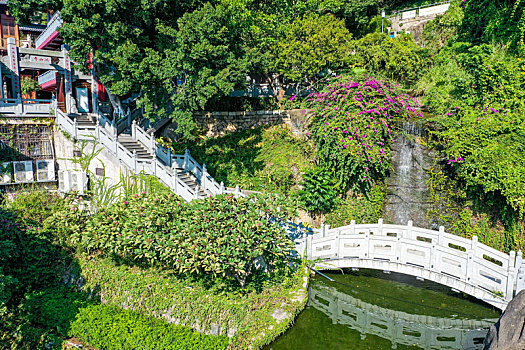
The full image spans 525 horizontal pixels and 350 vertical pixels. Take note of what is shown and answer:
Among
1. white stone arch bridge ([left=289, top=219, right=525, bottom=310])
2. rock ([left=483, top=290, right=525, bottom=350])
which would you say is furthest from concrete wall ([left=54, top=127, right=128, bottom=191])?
rock ([left=483, top=290, right=525, bottom=350])

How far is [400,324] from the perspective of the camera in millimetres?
10898

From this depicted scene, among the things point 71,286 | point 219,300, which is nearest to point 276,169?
point 219,300

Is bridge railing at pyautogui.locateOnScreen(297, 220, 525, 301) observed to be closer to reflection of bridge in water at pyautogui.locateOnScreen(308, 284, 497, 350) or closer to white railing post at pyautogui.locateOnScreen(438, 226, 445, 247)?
white railing post at pyautogui.locateOnScreen(438, 226, 445, 247)

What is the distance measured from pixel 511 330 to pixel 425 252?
11.1 ft

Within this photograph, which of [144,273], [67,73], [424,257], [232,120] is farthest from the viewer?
[232,120]

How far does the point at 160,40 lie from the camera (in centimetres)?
1400

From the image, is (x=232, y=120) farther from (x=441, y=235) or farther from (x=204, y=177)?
(x=441, y=235)

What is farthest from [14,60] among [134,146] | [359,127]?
[359,127]

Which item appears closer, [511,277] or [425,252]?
[511,277]

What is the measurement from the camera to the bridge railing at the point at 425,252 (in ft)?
33.0

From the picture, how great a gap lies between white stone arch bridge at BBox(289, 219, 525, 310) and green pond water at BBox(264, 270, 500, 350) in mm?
950

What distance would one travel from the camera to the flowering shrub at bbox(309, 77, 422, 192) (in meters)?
14.5

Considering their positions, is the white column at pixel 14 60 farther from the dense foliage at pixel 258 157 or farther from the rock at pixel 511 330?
the rock at pixel 511 330

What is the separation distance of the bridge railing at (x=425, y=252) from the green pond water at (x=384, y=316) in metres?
1.18
